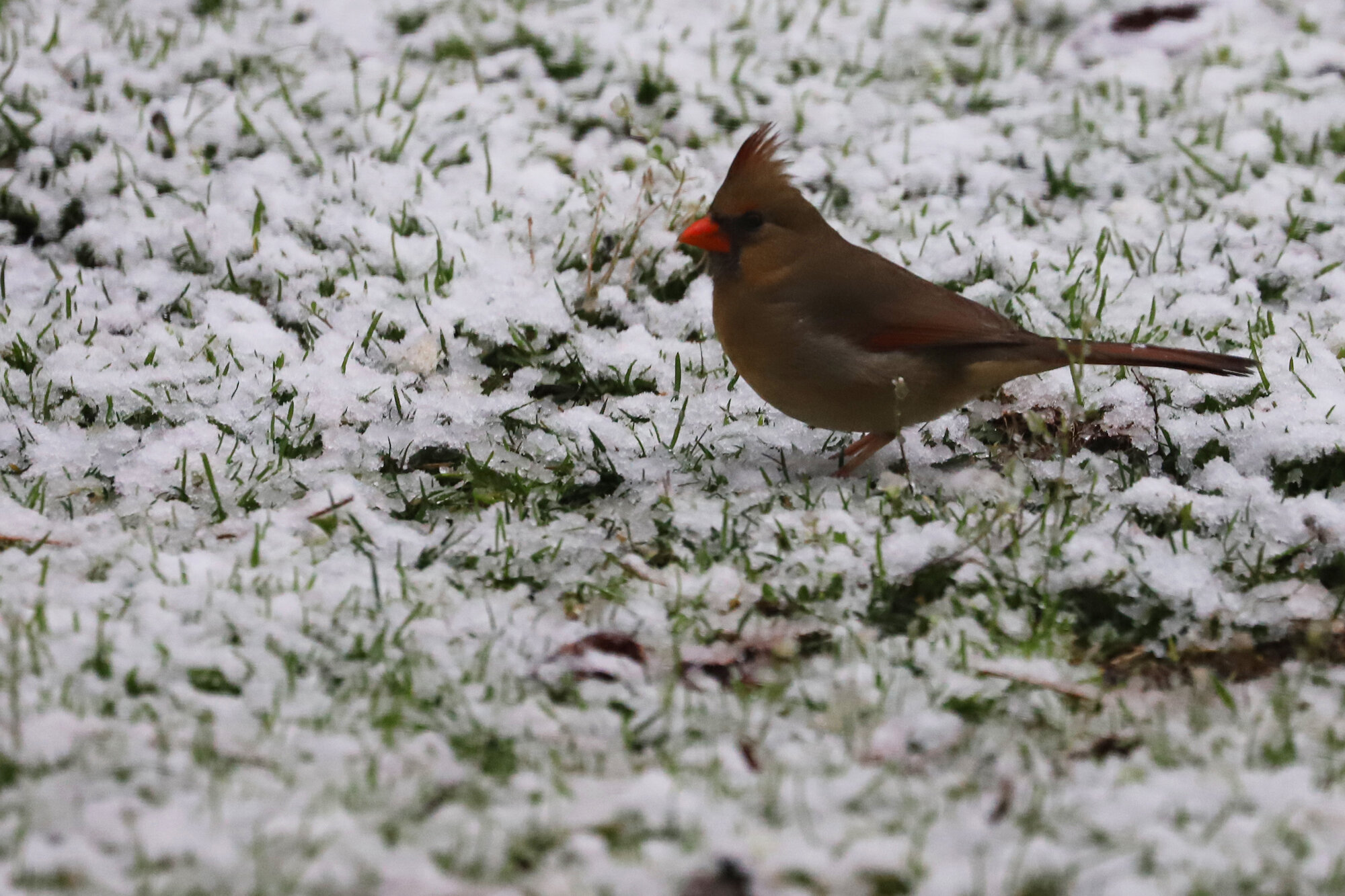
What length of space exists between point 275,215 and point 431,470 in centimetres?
152

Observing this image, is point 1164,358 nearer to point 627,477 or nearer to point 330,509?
point 627,477

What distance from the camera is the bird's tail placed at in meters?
3.46

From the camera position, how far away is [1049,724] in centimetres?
268

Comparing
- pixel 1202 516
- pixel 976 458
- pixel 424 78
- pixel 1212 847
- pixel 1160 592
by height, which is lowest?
pixel 1212 847

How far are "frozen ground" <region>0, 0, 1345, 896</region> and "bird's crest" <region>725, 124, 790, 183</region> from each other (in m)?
0.69

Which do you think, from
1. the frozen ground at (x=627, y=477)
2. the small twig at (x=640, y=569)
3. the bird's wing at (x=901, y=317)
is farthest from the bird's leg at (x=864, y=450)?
the small twig at (x=640, y=569)

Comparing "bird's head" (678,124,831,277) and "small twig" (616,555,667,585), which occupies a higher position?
"bird's head" (678,124,831,277)

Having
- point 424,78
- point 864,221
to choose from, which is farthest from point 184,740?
point 424,78

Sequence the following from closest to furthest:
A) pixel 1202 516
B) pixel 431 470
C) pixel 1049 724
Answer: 1. pixel 1049 724
2. pixel 1202 516
3. pixel 431 470

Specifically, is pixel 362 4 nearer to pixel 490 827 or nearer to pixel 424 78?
pixel 424 78

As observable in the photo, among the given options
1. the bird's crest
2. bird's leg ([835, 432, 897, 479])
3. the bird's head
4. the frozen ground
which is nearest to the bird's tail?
the frozen ground

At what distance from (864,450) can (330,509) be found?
1407mm

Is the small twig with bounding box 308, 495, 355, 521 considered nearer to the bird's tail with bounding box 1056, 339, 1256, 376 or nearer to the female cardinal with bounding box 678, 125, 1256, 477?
the female cardinal with bounding box 678, 125, 1256, 477

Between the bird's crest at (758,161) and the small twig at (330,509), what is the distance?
4.35 feet
